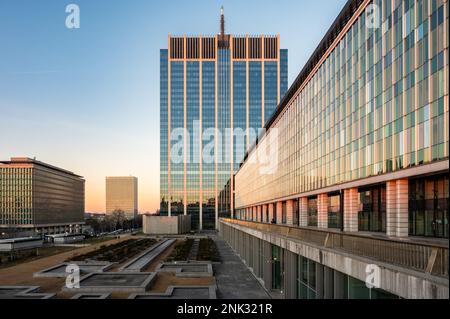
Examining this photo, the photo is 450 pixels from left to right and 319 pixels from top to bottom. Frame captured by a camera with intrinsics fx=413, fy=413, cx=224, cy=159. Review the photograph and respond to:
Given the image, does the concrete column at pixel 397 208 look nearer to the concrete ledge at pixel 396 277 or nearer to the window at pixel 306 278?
the window at pixel 306 278

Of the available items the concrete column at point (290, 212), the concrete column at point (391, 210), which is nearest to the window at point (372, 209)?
the concrete column at point (391, 210)

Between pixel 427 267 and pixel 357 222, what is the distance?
2321 cm

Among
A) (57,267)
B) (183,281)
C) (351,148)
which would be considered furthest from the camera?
(57,267)

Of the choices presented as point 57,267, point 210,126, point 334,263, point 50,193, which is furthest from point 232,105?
point 334,263

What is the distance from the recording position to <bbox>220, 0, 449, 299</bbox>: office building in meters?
12.9

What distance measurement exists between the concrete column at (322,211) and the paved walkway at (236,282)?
8.15 m

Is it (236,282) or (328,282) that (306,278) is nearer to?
(328,282)

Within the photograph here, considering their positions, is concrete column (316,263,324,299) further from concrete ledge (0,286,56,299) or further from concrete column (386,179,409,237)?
concrete ledge (0,286,56,299)

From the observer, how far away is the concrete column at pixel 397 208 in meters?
24.8

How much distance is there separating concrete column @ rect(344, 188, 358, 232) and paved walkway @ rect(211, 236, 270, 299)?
8.67 m

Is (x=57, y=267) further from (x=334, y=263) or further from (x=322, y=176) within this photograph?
(x=334, y=263)

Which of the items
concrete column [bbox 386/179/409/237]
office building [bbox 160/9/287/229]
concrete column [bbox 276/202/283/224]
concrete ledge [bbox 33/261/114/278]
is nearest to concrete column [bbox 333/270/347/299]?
concrete column [bbox 386/179/409/237]

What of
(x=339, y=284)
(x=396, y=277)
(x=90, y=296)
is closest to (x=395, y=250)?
(x=396, y=277)
